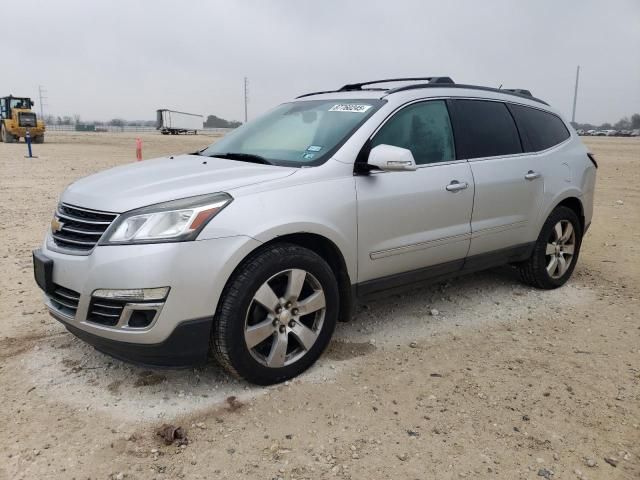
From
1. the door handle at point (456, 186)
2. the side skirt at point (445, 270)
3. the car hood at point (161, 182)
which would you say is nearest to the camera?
the car hood at point (161, 182)

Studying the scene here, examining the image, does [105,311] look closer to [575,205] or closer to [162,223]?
[162,223]

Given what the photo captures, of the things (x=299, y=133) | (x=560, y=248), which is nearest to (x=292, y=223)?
(x=299, y=133)

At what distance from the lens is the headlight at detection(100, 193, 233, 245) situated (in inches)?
108

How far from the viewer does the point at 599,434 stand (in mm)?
2768

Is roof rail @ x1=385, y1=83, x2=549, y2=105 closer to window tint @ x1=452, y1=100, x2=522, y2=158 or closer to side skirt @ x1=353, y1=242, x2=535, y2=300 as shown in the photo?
window tint @ x1=452, y1=100, x2=522, y2=158

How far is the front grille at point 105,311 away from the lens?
2.76 meters

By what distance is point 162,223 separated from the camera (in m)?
2.77

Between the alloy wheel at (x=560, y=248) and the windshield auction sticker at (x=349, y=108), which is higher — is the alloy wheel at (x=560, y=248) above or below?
below

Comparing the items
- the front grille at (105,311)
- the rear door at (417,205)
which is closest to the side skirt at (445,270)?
the rear door at (417,205)

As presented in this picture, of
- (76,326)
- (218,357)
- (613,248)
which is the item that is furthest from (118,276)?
(613,248)

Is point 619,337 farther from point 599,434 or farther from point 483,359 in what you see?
point 599,434

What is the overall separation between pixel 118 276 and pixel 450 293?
3.07 m

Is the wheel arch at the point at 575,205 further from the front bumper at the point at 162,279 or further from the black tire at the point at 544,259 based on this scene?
the front bumper at the point at 162,279

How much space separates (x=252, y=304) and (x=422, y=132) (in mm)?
1797
